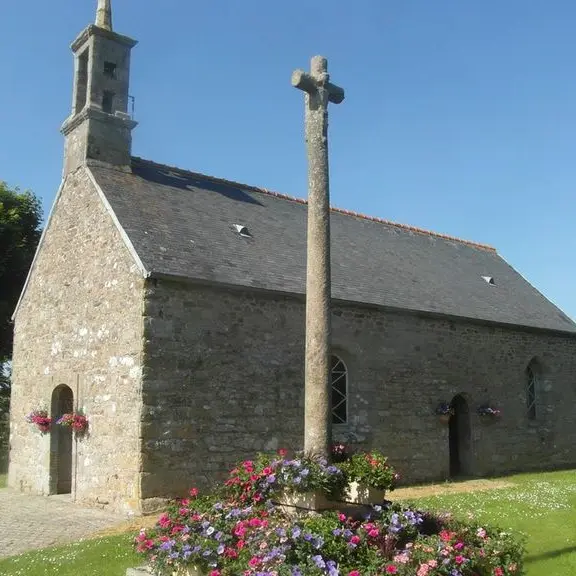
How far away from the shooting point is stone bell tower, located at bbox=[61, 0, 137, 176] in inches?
579

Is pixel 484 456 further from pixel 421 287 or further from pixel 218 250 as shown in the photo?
pixel 218 250

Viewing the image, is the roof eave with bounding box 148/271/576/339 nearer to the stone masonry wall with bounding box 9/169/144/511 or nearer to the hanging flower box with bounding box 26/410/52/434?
the stone masonry wall with bounding box 9/169/144/511

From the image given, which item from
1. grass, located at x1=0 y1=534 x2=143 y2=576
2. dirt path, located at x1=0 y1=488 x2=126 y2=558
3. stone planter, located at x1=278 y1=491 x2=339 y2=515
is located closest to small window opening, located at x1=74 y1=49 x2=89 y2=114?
dirt path, located at x1=0 y1=488 x2=126 y2=558

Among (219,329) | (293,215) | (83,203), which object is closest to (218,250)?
(219,329)

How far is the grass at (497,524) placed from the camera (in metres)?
7.18

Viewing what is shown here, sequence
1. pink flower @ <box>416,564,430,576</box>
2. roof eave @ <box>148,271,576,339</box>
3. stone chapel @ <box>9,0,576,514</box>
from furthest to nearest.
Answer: roof eave @ <box>148,271,576,339</box>, stone chapel @ <box>9,0,576,514</box>, pink flower @ <box>416,564,430,576</box>

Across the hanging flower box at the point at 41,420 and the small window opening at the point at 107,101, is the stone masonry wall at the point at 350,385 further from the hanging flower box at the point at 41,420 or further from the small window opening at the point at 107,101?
the small window opening at the point at 107,101

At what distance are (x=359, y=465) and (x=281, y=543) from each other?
142cm

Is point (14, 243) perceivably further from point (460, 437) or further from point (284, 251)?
point (460, 437)

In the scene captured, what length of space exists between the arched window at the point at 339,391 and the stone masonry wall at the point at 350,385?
0.16 m

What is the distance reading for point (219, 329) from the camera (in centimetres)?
1238

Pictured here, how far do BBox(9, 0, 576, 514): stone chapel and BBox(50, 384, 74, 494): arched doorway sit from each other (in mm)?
43

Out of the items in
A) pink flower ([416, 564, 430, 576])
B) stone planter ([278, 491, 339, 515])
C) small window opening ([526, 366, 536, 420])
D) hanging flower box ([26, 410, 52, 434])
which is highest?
small window opening ([526, 366, 536, 420])

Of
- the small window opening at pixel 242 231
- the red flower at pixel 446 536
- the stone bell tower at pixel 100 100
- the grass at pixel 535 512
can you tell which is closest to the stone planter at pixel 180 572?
the red flower at pixel 446 536
